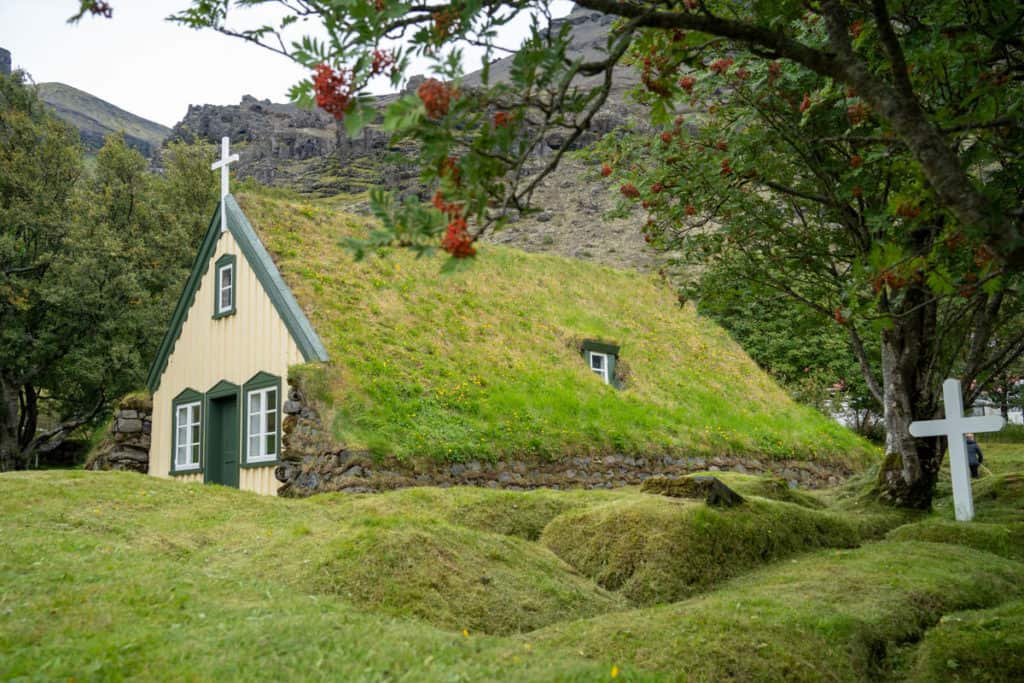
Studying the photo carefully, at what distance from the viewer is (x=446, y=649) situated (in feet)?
20.2

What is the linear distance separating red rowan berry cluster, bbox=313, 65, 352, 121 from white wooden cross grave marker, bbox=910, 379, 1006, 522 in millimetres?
10717

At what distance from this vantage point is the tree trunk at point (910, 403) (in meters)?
12.1

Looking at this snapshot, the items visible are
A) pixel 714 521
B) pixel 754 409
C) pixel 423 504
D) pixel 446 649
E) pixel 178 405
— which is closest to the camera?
pixel 446 649

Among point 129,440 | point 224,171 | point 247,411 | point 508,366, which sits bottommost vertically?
point 129,440

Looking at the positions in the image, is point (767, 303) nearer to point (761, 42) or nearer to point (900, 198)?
point (900, 198)

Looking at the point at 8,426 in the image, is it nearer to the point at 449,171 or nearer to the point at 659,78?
the point at 659,78

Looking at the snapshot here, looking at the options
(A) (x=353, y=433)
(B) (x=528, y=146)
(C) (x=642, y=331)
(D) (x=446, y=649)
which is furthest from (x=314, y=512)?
(C) (x=642, y=331)

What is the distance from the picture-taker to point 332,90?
3832mm

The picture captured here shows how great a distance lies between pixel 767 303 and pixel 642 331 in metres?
13.7

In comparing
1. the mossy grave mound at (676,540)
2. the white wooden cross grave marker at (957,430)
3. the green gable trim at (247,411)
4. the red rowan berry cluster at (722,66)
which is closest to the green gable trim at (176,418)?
the green gable trim at (247,411)

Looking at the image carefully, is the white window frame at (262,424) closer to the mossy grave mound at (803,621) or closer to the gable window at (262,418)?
the gable window at (262,418)

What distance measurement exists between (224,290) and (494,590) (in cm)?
1303

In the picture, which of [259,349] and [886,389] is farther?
[259,349]

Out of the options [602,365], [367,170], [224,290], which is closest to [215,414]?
[224,290]
